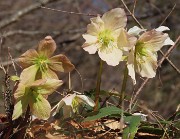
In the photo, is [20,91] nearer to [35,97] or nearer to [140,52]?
[35,97]

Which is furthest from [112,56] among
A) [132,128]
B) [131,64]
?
[132,128]

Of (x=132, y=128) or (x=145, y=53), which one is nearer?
(x=132, y=128)

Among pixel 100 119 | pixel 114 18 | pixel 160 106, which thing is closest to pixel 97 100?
pixel 100 119

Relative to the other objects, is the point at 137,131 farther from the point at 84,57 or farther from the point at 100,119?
the point at 84,57

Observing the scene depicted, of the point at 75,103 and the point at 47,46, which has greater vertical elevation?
the point at 47,46

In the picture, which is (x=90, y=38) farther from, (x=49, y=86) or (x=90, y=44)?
(x=49, y=86)

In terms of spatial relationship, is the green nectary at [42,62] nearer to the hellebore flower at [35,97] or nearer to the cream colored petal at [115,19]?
the hellebore flower at [35,97]
